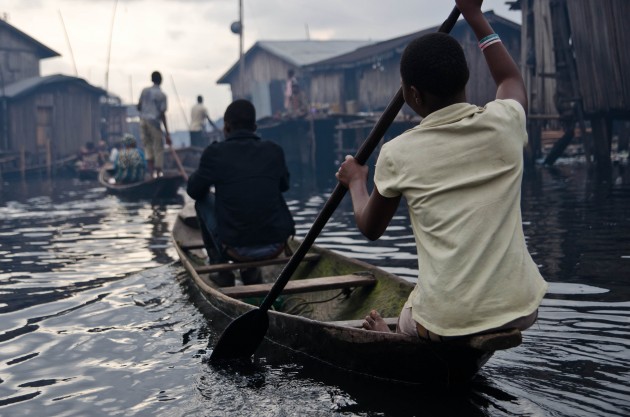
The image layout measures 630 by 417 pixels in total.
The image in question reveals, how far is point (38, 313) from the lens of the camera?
5656 millimetres

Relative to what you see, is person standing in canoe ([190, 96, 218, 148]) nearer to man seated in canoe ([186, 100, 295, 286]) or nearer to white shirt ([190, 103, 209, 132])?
white shirt ([190, 103, 209, 132])

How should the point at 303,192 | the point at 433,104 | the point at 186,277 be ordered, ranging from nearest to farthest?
1. the point at 433,104
2. the point at 186,277
3. the point at 303,192

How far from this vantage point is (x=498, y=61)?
123 inches

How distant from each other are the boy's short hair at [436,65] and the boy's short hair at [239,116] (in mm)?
2829

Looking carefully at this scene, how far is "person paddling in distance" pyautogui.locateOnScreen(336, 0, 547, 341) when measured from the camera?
276cm

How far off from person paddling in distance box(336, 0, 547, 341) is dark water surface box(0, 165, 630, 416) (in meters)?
0.72

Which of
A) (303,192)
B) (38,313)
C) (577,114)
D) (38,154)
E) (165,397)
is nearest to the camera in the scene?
(165,397)

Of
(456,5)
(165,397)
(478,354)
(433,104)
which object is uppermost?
(456,5)

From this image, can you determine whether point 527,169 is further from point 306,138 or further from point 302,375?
point 302,375

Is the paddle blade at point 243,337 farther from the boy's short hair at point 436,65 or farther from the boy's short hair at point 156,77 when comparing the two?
the boy's short hair at point 156,77

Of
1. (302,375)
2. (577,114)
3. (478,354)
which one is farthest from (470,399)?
(577,114)

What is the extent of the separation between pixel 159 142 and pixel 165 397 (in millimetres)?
12648

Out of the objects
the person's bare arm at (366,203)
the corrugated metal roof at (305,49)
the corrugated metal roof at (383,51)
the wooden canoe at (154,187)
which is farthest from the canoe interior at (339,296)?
the corrugated metal roof at (305,49)

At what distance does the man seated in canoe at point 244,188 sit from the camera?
544cm
